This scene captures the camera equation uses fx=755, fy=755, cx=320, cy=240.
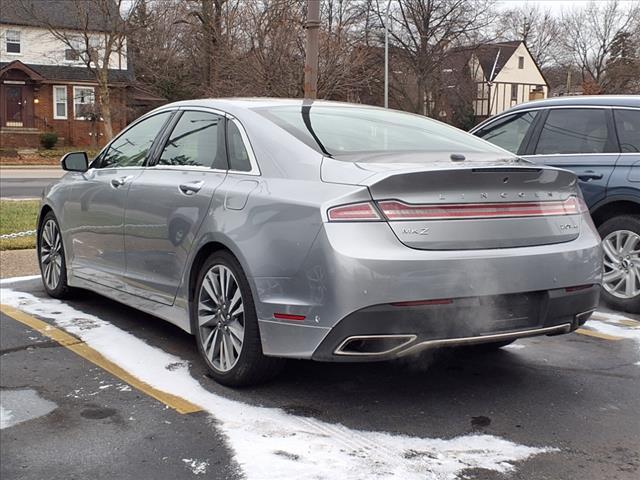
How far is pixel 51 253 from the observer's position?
6.53 meters

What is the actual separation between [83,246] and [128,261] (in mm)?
865

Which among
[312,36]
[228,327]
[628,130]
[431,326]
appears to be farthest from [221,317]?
[312,36]

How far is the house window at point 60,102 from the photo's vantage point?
138 ft

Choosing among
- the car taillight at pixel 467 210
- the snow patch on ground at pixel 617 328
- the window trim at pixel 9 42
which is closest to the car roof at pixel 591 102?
the snow patch on ground at pixel 617 328

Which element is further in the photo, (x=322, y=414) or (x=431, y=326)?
(x=322, y=414)

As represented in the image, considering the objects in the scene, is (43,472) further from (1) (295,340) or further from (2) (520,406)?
(2) (520,406)

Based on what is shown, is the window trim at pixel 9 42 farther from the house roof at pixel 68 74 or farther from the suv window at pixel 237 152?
the suv window at pixel 237 152

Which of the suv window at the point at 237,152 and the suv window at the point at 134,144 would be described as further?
the suv window at the point at 134,144

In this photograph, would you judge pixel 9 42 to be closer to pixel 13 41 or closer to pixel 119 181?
pixel 13 41

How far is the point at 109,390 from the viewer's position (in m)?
4.20

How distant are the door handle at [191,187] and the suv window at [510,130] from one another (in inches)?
140

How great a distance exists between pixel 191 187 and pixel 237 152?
0.37m

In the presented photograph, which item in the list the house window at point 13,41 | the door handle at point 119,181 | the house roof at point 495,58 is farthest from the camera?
the house roof at point 495,58

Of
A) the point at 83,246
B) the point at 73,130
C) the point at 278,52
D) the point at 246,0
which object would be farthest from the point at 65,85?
the point at 83,246
